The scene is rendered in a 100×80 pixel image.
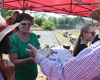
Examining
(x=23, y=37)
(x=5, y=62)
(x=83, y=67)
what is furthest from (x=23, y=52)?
(x=83, y=67)

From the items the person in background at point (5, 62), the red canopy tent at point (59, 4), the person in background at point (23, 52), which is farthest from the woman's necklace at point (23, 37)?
the red canopy tent at point (59, 4)

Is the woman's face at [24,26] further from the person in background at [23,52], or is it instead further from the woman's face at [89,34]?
the woman's face at [89,34]

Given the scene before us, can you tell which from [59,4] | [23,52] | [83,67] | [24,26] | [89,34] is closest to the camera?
[83,67]

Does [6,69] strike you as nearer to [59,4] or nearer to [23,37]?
[23,37]

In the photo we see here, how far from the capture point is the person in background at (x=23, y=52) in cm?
175

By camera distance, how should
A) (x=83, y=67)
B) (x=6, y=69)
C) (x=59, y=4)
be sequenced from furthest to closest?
(x=59, y=4)
(x=6, y=69)
(x=83, y=67)

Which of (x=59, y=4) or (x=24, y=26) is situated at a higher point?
(x=59, y=4)

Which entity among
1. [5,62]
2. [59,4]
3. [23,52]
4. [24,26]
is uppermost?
[59,4]

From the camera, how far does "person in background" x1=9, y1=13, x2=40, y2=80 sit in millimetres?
1752

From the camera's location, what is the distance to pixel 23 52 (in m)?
1.82

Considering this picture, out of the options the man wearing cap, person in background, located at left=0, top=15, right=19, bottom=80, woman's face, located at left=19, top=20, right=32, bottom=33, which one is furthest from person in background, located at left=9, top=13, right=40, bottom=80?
the man wearing cap

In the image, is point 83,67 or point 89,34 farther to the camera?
point 89,34

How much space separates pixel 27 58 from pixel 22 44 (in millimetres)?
168

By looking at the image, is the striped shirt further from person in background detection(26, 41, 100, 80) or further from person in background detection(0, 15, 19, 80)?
person in background detection(0, 15, 19, 80)
